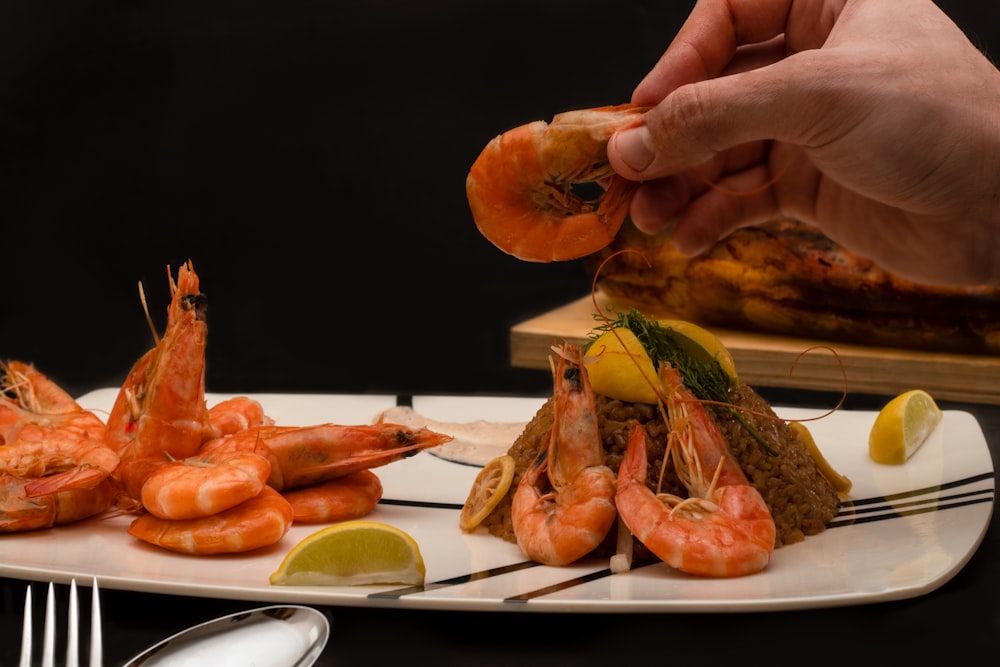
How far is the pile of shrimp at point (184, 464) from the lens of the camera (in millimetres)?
2287

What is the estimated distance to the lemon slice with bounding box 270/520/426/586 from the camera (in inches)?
80.3

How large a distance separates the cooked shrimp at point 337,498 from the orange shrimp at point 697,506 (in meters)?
0.65

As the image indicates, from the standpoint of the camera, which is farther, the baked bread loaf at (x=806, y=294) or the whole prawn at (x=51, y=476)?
the baked bread loaf at (x=806, y=294)

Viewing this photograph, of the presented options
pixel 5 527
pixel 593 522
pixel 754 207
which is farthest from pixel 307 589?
pixel 754 207

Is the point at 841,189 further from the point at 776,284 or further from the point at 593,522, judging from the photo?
the point at 593,522

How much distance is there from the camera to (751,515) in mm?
2146

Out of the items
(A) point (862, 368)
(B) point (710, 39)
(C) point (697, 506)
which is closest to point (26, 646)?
(C) point (697, 506)

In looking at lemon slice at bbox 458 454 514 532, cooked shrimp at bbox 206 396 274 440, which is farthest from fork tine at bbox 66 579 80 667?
cooked shrimp at bbox 206 396 274 440

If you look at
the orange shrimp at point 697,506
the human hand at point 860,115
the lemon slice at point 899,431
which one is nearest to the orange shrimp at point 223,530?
the orange shrimp at point 697,506

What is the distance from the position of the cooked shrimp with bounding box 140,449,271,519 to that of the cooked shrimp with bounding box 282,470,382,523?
8.5 inches

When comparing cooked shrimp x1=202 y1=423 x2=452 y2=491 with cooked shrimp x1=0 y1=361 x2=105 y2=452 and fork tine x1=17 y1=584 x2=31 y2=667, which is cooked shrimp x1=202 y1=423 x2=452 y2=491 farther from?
fork tine x1=17 y1=584 x2=31 y2=667

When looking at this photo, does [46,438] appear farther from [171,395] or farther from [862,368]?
[862,368]

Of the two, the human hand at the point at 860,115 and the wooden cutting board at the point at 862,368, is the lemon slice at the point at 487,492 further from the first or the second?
the wooden cutting board at the point at 862,368

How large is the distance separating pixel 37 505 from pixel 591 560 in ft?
3.74
